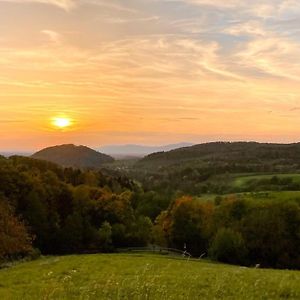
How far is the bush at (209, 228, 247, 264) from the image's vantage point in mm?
69562

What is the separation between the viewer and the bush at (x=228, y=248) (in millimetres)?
69562

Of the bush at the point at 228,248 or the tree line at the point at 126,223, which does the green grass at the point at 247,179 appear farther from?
the bush at the point at 228,248

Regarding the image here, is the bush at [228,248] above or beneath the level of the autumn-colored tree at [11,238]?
beneath

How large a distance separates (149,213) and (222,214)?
115 feet

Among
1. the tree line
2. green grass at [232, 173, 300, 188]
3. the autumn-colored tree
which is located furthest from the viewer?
green grass at [232, 173, 300, 188]

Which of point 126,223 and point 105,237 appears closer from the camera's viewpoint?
point 105,237

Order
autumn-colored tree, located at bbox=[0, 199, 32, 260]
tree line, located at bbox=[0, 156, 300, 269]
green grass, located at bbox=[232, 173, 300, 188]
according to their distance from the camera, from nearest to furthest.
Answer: autumn-colored tree, located at bbox=[0, 199, 32, 260]
tree line, located at bbox=[0, 156, 300, 269]
green grass, located at bbox=[232, 173, 300, 188]

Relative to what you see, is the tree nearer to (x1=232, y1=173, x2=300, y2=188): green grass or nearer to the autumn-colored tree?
the autumn-colored tree

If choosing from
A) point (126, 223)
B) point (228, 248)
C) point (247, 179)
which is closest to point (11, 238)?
point (228, 248)

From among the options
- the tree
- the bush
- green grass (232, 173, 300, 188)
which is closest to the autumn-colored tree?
the tree

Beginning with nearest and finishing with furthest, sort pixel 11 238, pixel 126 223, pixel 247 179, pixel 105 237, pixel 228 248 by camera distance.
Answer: pixel 11 238 → pixel 228 248 → pixel 105 237 → pixel 126 223 → pixel 247 179

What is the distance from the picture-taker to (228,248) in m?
69.4

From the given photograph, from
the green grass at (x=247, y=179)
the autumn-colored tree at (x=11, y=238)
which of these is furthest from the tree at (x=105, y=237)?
the green grass at (x=247, y=179)

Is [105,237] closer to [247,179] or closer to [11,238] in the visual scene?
[11,238]
